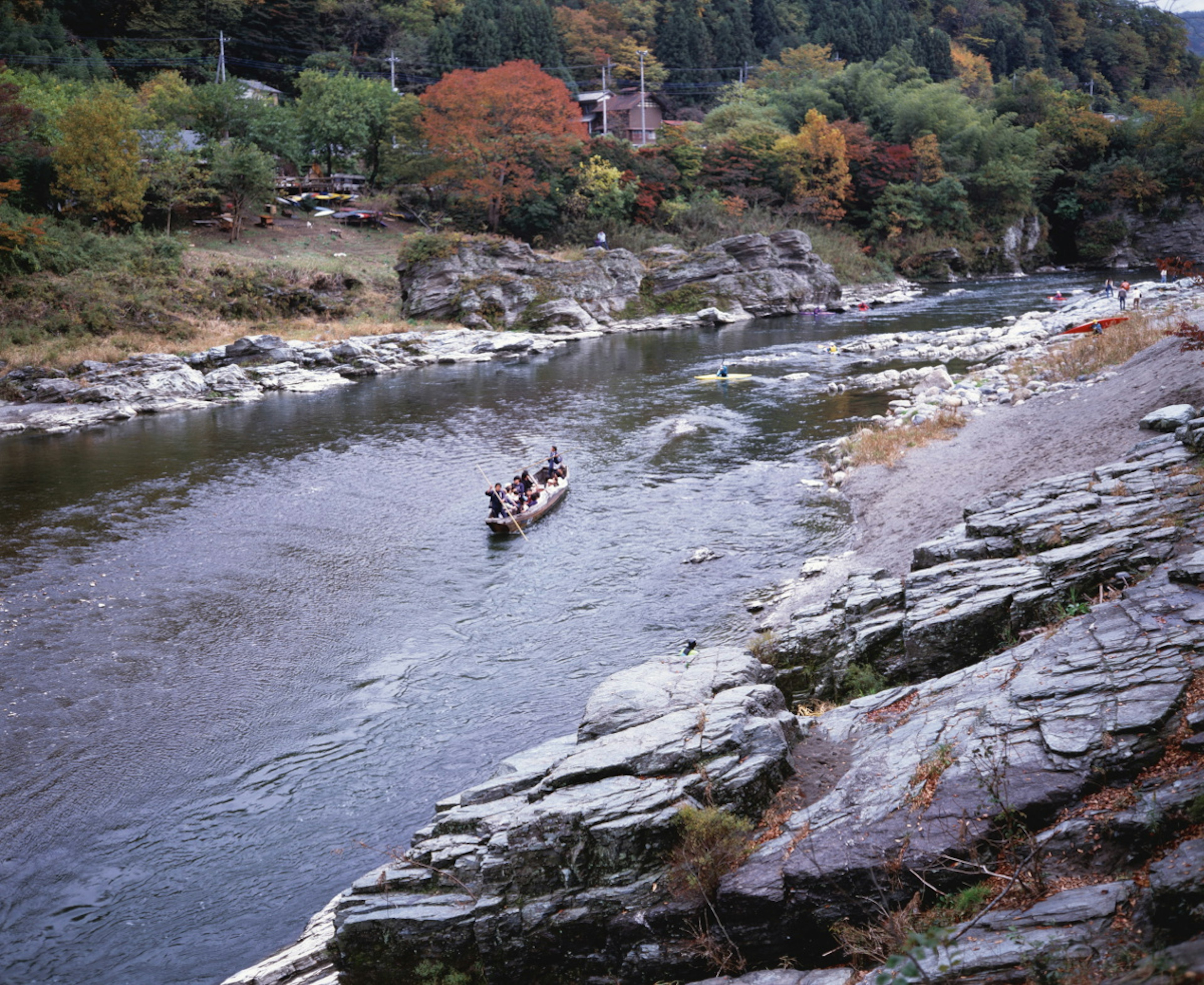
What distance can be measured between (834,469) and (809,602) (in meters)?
8.67

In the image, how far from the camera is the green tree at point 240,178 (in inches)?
2051

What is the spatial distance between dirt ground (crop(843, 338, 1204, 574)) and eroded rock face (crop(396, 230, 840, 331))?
110 ft

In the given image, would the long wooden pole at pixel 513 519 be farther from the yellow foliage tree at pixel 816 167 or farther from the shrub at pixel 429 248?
the yellow foliage tree at pixel 816 167

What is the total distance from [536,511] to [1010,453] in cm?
1040

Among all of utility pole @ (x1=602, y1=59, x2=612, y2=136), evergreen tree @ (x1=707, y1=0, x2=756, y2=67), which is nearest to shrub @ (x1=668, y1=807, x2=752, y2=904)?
utility pole @ (x1=602, y1=59, x2=612, y2=136)

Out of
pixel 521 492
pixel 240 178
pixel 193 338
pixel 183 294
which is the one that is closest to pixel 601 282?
pixel 240 178

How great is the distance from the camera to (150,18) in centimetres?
7531

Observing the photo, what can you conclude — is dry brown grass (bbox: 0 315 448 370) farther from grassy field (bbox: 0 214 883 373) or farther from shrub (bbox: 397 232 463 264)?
shrub (bbox: 397 232 463 264)

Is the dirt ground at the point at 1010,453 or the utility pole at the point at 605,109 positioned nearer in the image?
the dirt ground at the point at 1010,453

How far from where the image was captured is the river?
31.6 ft

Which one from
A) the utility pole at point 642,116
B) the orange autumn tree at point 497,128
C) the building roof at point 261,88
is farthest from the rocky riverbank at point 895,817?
the utility pole at point 642,116

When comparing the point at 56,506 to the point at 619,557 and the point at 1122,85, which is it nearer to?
the point at 619,557

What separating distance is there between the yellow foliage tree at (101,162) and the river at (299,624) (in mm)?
21143

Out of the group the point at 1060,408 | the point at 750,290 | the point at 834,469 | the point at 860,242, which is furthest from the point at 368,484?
the point at 860,242
